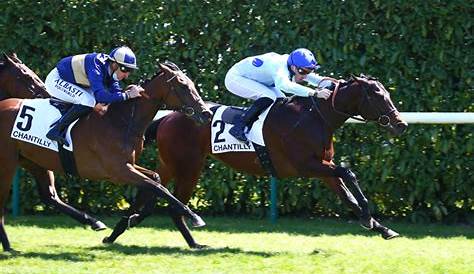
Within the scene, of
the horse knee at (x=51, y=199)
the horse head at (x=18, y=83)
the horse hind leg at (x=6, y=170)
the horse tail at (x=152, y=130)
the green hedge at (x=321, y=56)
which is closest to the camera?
the horse hind leg at (x=6, y=170)

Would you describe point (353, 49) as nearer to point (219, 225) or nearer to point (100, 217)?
point (219, 225)

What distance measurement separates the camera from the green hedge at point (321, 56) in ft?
34.7

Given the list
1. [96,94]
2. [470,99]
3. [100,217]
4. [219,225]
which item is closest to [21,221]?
[100,217]

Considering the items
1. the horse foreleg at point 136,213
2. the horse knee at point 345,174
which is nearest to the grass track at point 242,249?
the horse foreleg at point 136,213

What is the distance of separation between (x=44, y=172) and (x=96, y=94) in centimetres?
137

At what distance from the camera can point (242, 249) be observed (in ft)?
29.0

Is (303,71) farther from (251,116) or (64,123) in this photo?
(64,123)

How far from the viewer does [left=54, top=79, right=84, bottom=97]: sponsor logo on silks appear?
866 cm

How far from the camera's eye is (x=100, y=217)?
37.5ft

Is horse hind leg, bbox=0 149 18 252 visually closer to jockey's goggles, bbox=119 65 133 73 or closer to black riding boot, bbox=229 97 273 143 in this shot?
jockey's goggles, bbox=119 65 133 73

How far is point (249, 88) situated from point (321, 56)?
1705 millimetres

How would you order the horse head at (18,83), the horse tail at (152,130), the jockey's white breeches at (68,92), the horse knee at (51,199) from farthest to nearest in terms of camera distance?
the horse head at (18,83)
the horse tail at (152,130)
the horse knee at (51,199)
the jockey's white breeches at (68,92)

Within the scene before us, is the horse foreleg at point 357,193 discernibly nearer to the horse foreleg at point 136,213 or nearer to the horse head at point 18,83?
the horse foreleg at point 136,213

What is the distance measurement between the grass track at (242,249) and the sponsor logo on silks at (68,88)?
1393 mm
